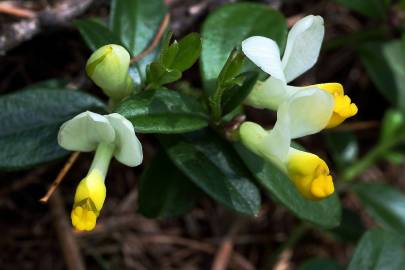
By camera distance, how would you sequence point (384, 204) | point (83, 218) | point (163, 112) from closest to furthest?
1. point (83, 218)
2. point (163, 112)
3. point (384, 204)

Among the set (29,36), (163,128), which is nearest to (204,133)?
(163,128)

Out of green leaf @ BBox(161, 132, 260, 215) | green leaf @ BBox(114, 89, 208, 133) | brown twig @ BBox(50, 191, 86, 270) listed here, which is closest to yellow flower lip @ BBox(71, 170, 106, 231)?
green leaf @ BBox(114, 89, 208, 133)

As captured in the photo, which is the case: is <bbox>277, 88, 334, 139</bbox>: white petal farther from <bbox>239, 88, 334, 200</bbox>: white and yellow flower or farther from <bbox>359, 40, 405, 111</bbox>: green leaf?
<bbox>359, 40, 405, 111</bbox>: green leaf

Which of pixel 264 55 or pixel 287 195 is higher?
pixel 264 55

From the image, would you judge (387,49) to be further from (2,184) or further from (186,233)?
(2,184)

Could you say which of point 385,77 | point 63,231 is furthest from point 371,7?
point 63,231

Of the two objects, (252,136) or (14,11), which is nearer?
(252,136)

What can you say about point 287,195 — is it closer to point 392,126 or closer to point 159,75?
point 159,75
